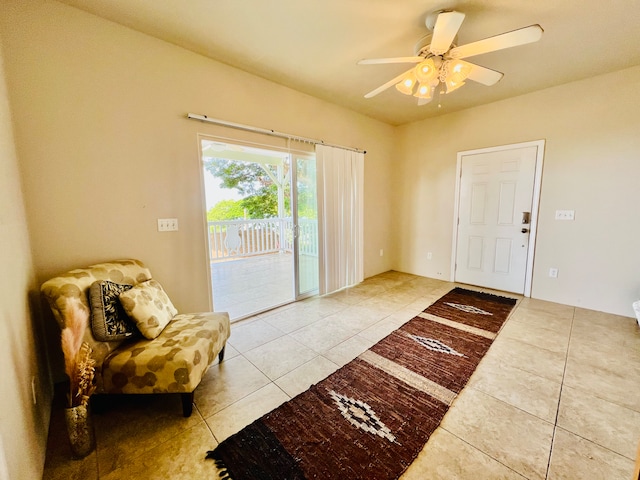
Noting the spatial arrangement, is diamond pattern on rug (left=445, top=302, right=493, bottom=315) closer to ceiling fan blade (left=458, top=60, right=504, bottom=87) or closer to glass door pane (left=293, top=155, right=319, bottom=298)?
glass door pane (left=293, top=155, right=319, bottom=298)

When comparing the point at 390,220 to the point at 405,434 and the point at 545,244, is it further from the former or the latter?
the point at 405,434

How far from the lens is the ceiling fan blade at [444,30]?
1439 millimetres

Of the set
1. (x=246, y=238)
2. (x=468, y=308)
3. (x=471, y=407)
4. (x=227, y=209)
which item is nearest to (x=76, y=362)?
(x=471, y=407)

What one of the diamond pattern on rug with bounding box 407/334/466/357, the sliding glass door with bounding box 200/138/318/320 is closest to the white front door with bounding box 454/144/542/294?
the diamond pattern on rug with bounding box 407/334/466/357

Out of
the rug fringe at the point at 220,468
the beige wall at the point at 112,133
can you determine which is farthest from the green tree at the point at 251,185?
the rug fringe at the point at 220,468

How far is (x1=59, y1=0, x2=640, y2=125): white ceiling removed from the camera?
1729mm

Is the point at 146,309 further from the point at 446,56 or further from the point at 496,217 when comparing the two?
the point at 496,217

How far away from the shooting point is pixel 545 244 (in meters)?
3.20

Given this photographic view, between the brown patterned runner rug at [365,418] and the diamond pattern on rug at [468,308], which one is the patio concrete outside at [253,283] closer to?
the brown patterned runner rug at [365,418]

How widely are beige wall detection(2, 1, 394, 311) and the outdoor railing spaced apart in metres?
2.87

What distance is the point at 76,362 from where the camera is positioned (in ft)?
4.01

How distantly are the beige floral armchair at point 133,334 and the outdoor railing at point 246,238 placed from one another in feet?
11.1

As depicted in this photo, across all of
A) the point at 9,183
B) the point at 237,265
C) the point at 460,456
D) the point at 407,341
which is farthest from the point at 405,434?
the point at 237,265

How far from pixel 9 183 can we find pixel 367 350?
2.57 metres
